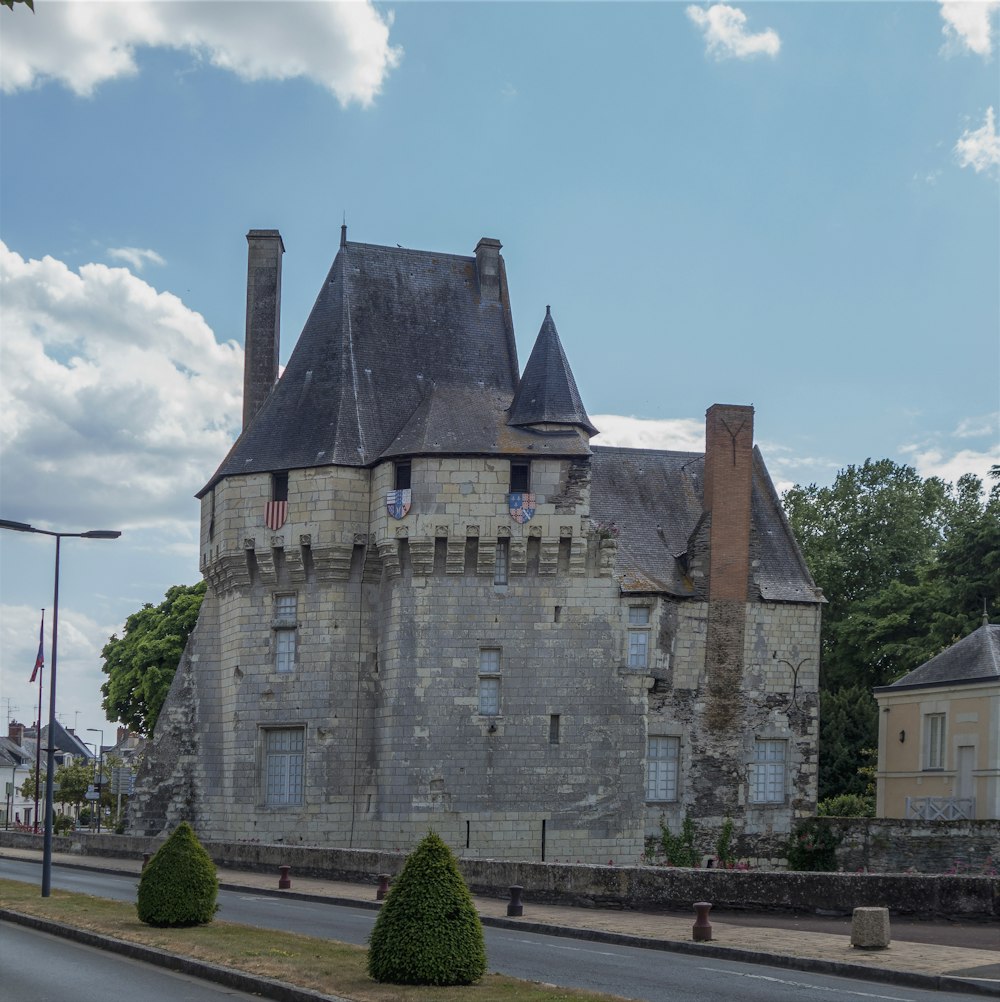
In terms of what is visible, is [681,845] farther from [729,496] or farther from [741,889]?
[741,889]

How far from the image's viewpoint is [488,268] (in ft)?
138

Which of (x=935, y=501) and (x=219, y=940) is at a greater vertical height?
(x=935, y=501)

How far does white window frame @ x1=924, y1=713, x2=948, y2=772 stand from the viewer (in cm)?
3928

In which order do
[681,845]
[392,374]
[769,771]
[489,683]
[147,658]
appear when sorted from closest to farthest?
[489,683] < [681,845] < [392,374] < [769,771] < [147,658]

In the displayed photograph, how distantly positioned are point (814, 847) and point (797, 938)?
62.4 ft

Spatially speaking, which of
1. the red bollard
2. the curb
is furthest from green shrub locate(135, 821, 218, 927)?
the red bollard

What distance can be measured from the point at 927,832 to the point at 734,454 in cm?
1297

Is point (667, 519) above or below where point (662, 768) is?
above

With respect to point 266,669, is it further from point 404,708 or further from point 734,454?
point 734,454

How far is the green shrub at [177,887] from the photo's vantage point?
18.1 m

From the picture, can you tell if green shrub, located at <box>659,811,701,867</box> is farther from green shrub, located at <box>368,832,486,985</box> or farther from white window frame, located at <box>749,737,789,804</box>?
green shrub, located at <box>368,832,486,985</box>

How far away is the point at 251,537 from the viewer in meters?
37.6

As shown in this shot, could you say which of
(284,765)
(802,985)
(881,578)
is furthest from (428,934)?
(881,578)

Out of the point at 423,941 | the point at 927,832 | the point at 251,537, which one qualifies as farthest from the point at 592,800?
the point at 423,941
